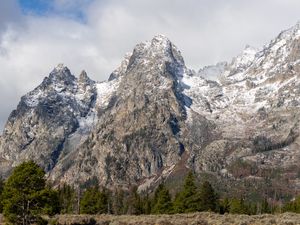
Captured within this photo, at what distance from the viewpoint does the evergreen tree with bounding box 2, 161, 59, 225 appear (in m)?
51.9

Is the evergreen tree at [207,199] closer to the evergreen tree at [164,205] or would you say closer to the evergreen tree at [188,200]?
the evergreen tree at [188,200]

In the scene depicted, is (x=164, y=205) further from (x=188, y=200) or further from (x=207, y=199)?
(x=188, y=200)

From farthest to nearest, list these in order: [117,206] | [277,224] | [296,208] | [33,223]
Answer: [117,206]
[296,208]
[33,223]
[277,224]

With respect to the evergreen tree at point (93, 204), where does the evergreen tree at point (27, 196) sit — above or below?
below

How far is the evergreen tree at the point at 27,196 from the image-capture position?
170ft

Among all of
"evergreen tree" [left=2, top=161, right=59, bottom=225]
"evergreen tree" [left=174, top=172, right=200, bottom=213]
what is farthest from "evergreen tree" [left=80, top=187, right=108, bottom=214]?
"evergreen tree" [left=2, top=161, right=59, bottom=225]

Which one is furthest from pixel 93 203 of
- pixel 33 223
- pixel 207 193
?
pixel 33 223

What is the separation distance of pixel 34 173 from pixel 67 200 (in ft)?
324

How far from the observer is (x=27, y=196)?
51625 millimetres

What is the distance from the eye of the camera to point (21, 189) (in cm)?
5222

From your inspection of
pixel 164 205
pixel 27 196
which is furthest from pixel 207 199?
pixel 27 196

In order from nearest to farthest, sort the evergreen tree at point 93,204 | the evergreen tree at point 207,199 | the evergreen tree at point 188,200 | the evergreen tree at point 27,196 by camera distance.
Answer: the evergreen tree at point 27,196
the evergreen tree at point 188,200
the evergreen tree at point 207,199
the evergreen tree at point 93,204

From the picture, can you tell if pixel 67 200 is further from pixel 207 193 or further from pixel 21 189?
pixel 21 189

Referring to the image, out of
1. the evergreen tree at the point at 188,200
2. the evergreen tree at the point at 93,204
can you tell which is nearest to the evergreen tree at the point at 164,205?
the evergreen tree at the point at 188,200
